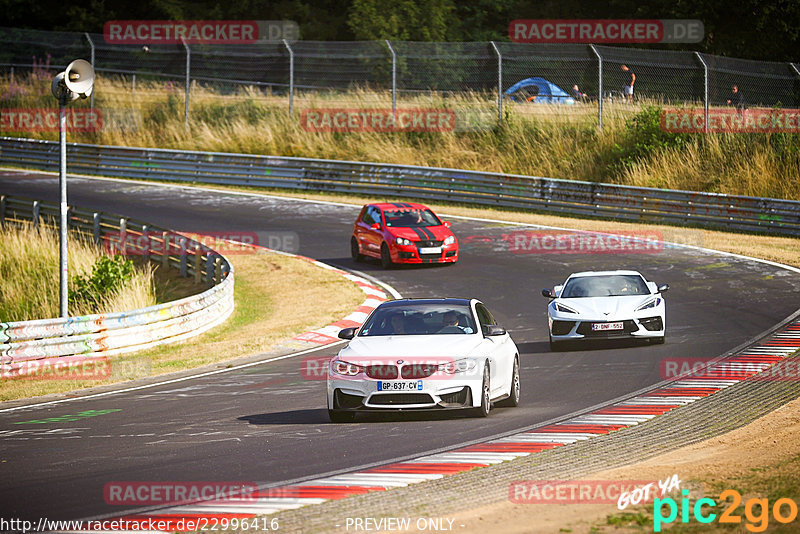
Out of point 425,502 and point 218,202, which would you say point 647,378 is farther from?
point 218,202

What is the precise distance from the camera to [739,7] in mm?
50000

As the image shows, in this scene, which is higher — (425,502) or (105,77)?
(105,77)

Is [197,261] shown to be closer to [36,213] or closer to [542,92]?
[36,213]

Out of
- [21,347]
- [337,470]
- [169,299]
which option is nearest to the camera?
[337,470]

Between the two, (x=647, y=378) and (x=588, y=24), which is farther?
(x=588, y=24)

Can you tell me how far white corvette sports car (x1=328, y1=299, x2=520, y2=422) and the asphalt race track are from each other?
26 centimetres

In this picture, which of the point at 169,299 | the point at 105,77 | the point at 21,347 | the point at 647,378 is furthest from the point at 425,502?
the point at 105,77

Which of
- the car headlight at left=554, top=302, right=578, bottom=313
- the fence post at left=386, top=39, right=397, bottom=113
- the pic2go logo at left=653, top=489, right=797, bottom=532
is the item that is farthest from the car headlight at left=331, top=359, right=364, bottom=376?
the fence post at left=386, top=39, right=397, bottom=113

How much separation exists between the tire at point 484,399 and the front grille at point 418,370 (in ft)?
1.94

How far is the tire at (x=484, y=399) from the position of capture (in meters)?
12.2

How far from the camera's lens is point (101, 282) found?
947 inches

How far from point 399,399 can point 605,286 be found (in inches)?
305

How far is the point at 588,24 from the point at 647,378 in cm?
4277

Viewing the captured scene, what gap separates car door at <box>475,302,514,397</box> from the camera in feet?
41.3
